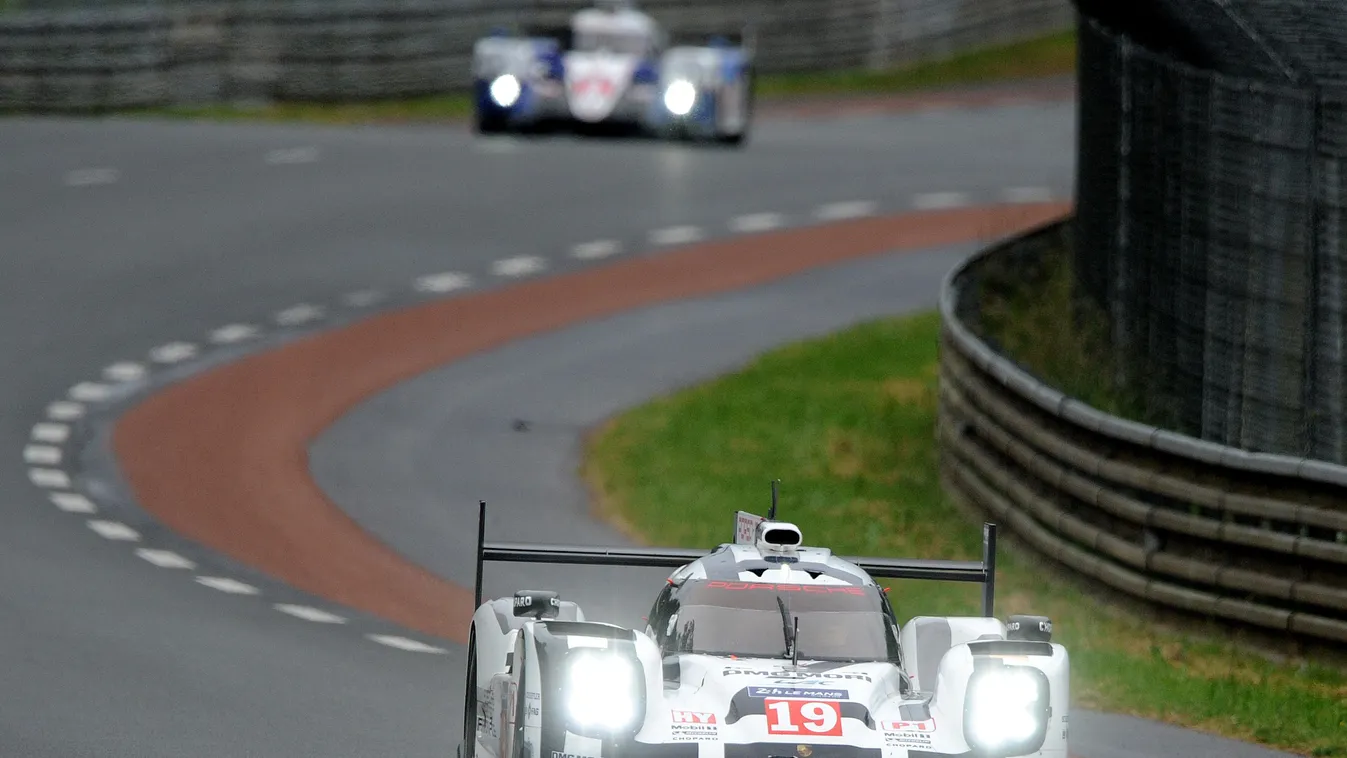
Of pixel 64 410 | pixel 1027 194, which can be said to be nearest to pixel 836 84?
pixel 1027 194

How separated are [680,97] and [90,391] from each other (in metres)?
13.4

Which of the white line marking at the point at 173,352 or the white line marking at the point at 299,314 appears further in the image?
the white line marking at the point at 299,314

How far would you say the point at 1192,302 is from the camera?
54.3 ft

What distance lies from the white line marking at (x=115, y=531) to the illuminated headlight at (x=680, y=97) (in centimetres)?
1686

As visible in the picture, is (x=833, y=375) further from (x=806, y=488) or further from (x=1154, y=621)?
(x=1154, y=621)

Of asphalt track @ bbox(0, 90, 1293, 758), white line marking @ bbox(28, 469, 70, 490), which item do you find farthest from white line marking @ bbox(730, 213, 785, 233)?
white line marking @ bbox(28, 469, 70, 490)

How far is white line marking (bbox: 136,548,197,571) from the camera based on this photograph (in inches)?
657

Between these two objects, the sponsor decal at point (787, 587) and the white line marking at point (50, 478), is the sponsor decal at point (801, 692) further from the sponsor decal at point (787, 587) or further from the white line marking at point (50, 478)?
the white line marking at point (50, 478)

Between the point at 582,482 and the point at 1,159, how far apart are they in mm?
14167

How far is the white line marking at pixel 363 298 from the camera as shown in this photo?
86.7 ft

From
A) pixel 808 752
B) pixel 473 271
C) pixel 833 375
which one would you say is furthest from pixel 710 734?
pixel 473 271

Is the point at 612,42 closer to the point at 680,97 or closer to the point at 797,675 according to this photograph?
the point at 680,97

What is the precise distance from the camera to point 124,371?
75.4ft

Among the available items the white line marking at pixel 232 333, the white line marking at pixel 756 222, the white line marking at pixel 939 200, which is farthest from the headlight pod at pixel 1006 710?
the white line marking at pixel 939 200
